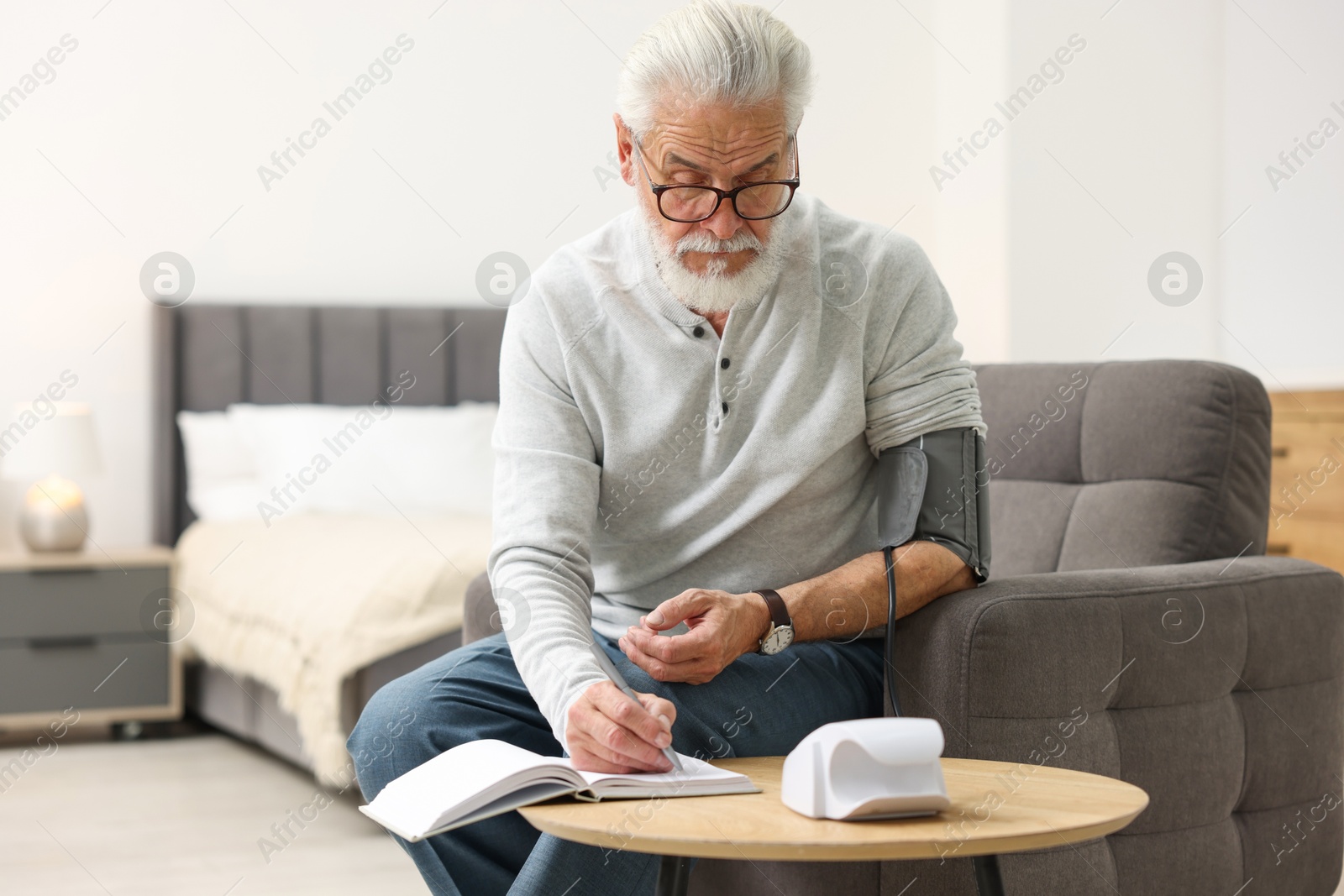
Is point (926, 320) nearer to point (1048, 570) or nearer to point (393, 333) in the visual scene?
point (1048, 570)

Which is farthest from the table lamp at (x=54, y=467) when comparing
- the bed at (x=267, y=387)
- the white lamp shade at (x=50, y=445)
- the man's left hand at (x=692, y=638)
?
the man's left hand at (x=692, y=638)

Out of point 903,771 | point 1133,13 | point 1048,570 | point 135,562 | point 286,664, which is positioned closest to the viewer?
point 903,771

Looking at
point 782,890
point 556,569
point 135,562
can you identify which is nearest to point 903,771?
point 782,890

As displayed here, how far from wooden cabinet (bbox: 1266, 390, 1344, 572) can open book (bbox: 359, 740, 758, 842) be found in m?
2.62

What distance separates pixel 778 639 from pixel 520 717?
1.01 ft

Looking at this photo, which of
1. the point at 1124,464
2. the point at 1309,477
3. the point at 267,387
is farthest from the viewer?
the point at 267,387

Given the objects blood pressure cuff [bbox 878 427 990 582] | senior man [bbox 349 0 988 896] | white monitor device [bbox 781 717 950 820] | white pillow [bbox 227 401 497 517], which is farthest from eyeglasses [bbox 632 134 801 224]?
white pillow [bbox 227 401 497 517]

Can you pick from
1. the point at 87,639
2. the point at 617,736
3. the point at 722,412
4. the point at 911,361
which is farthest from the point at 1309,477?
the point at 87,639

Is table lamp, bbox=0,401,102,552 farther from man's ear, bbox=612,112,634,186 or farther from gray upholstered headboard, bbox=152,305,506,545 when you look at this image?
man's ear, bbox=612,112,634,186

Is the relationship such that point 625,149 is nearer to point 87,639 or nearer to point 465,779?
point 465,779

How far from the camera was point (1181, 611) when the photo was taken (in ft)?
5.08

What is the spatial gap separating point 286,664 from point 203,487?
1.30 metres

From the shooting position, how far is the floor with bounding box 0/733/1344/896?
2.45 meters

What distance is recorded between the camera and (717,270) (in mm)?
1560
